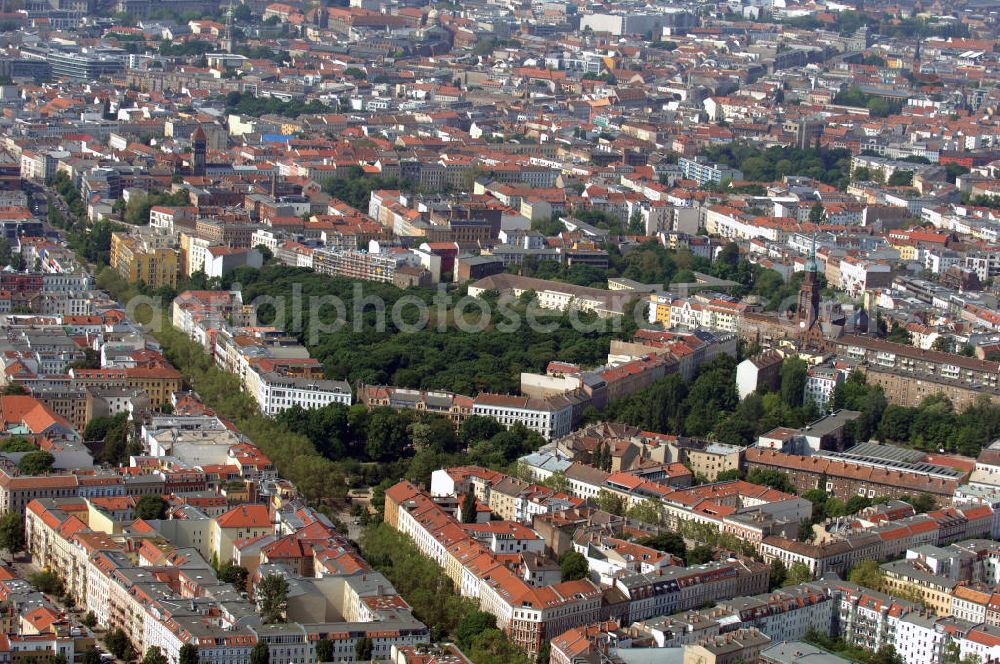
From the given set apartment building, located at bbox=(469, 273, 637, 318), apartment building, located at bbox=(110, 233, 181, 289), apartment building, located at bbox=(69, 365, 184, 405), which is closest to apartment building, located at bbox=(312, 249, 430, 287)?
apartment building, located at bbox=(469, 273, 637, 318)

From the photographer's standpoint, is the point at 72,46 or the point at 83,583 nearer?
the point at 83,583

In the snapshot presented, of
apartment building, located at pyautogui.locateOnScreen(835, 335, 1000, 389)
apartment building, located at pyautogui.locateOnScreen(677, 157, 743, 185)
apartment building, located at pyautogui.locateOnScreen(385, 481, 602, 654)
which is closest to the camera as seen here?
apartment building, located at pyautogui.locateOnScreen(385, 481, 602, 654)

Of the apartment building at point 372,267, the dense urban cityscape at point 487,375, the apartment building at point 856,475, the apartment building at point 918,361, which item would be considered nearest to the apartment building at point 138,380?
Result: the dense urban cityscape at point 487,375

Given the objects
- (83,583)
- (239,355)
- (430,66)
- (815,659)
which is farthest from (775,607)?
(430,66)

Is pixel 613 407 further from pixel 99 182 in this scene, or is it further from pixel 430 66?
pixel 430 66

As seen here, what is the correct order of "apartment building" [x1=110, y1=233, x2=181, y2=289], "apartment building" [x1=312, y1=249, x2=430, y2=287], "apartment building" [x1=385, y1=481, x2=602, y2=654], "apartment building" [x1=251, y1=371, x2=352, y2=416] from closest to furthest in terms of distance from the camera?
"apartment building" [x1=385, y1=481, x2=602, y2=654] → "apartment building" [x1=251, y1=371, x2=352, y2=416] → "apartment building" [x1=110, y1=233, x2=181, y2=289] → "apartment building" [x1=312, y1=249, x2=430, y2=287]

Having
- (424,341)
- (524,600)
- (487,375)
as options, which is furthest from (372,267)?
(524,600)

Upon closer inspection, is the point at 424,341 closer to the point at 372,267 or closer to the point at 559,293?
the point at 559,293

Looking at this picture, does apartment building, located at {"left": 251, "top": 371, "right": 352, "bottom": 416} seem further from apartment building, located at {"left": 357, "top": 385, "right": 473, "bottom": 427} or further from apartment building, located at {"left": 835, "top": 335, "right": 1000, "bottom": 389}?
apartment building, located at {"left": 835, "top": 335, "right": 1000, "bottom": 389}
